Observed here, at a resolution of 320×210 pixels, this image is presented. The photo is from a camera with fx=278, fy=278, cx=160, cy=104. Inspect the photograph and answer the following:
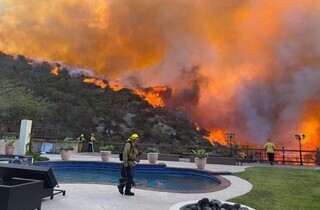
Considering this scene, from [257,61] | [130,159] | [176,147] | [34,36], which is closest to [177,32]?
[257,61]

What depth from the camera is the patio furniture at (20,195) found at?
13.6 feet

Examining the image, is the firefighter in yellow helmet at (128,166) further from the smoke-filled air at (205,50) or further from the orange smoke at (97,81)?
the orange smoke at (97,81)

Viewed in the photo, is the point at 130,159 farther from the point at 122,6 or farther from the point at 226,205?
the point at 122,6

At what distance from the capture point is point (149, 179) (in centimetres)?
1358

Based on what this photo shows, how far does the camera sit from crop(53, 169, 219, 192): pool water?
459 inches

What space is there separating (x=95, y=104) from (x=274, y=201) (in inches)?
1736

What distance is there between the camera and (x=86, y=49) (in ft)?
192

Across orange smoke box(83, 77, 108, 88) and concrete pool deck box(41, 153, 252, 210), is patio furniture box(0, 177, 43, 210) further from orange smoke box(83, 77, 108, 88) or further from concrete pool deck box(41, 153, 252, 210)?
orange smoke box(83, 77, 108, 88)

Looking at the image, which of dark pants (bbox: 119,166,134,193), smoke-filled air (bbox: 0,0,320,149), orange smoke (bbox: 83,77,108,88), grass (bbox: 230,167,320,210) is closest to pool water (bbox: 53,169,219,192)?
grass (bbox: 230,167,320,210)

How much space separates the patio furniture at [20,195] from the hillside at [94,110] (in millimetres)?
35427

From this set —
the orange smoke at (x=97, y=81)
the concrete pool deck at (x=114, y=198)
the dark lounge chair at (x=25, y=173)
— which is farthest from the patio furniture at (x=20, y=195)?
the orange smoke at (x=97, y=81)

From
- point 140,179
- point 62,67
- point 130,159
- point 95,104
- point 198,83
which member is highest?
point 62,67

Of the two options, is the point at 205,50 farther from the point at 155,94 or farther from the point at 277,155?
the point at 277,155

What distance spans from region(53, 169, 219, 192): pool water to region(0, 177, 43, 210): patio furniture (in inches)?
254
